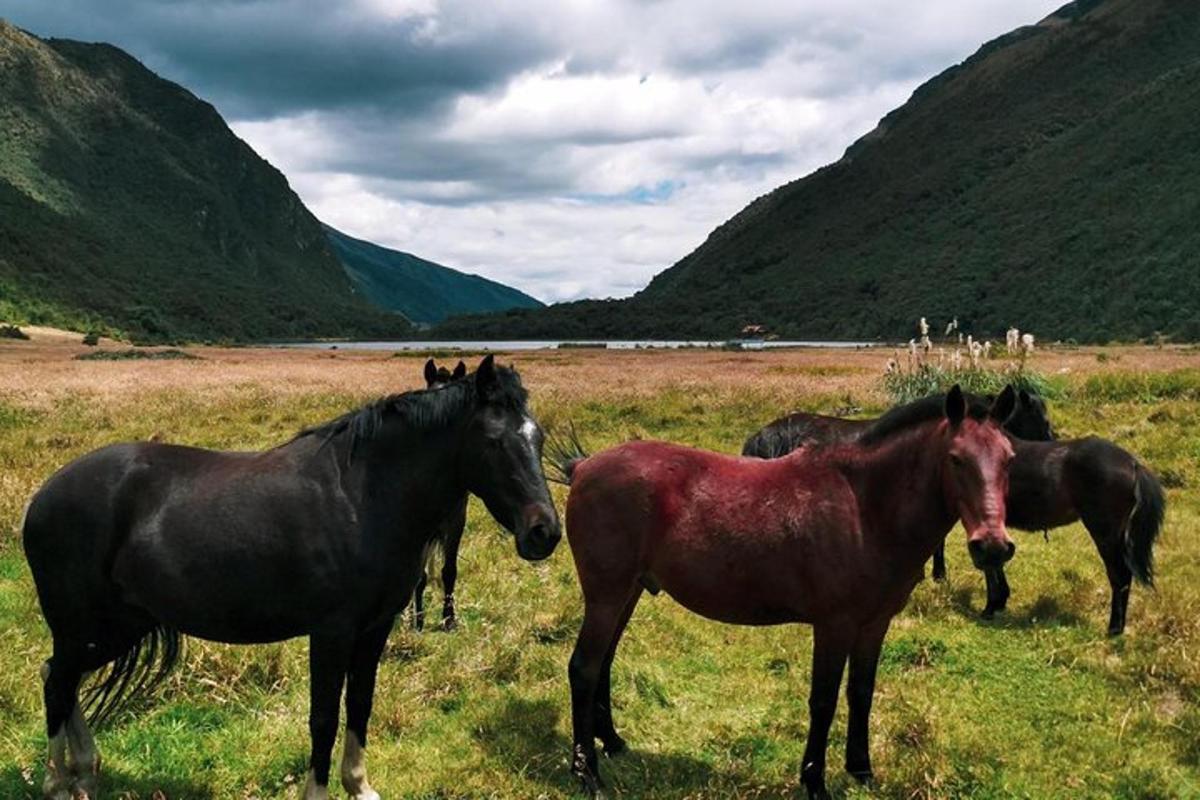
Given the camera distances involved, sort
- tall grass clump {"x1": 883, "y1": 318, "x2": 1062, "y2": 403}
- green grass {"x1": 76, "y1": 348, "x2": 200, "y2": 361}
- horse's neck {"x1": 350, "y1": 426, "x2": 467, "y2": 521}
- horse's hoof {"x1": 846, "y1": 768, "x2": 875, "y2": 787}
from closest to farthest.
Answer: horse's neck {"x1": 350, "y1": 426, "x2": 467, "y2": 521}, horse's hoof {"x1": 846, "y1": 768, "x2": 875, "y2": 787}, tall grass clump {"x1": 883, "y1": 318, "x2": 1062, "y2": 403}, green grass {"x1": 76, "y1": 348, "x2": 200, "y2": 361}

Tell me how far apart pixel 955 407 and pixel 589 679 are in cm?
297

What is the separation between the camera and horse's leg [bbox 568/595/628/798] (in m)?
5.71

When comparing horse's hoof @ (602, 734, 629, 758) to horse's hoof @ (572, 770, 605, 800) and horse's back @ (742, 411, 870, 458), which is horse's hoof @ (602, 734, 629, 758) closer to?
horse's hoof @ (572, 770, 605, 800)

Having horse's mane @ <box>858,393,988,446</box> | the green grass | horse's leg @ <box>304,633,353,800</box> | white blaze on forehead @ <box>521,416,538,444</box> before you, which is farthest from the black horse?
the green grass

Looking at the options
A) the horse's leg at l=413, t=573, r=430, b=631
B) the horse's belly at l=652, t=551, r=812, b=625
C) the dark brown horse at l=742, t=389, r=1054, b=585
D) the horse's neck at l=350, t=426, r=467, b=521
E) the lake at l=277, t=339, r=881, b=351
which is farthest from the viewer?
the lake at l=277, t=339, r=881, b=351

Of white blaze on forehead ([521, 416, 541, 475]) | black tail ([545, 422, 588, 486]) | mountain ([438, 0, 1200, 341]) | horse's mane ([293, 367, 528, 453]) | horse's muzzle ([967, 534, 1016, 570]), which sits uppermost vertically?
mountain ([438, 0, 1200, 341])

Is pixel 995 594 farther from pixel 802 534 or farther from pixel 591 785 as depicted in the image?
pixel 591 785

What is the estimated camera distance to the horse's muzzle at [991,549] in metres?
4.87

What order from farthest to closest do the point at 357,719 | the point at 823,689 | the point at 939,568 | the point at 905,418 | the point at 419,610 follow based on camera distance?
the point at 939,568 → the point at 419,610 → the point at 905,418 → the point at 823,689 → the point at 357,719

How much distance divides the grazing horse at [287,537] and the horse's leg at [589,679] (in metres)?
1.13

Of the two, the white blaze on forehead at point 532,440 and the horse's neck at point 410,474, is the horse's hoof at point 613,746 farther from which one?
the white blaze on forehead at point 532,440

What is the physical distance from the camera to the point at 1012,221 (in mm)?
118875

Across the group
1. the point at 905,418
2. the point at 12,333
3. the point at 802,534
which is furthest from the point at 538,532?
the point at 12,333

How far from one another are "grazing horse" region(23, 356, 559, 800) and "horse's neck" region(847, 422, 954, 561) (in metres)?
2.16
